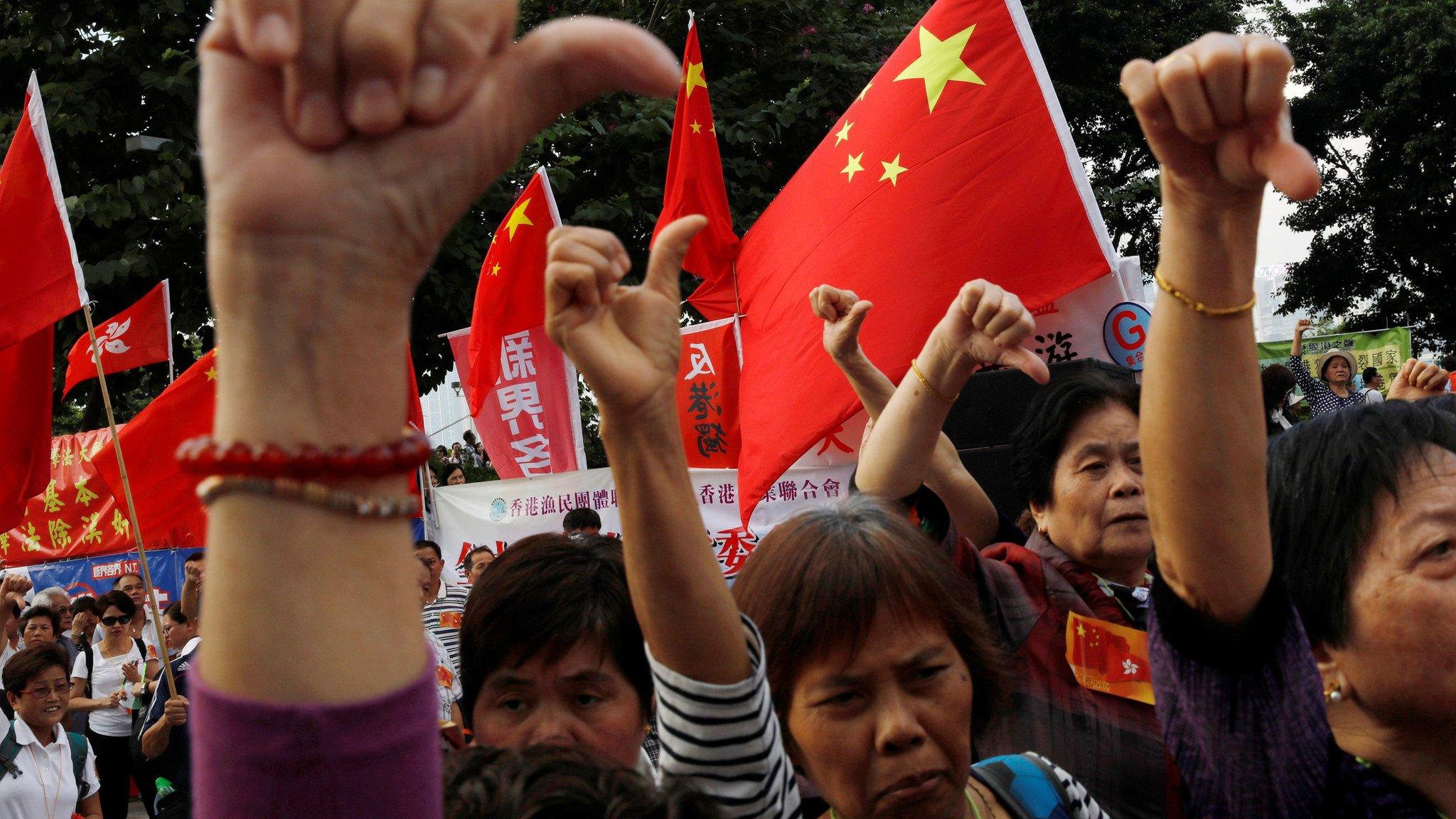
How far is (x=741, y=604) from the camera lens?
1767 millimetres

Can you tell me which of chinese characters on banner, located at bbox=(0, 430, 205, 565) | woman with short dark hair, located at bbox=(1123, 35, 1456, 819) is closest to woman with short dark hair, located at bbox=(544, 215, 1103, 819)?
woman with short dark hair, located at bbox=(1123, 35, 1456, 819)

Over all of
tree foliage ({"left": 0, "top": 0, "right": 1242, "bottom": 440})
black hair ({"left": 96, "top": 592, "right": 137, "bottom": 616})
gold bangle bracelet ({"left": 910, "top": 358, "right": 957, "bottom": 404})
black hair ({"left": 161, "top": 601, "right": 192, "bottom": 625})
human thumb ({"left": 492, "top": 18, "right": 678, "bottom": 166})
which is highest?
tree foliage ({"left": 0, "top": 0, "right": 1242, "bottom": 440})

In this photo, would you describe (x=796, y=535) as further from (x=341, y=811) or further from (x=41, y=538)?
(x=41, y=538)

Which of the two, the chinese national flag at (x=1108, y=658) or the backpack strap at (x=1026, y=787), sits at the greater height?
the chinese national flag at (x=1108, y=658)

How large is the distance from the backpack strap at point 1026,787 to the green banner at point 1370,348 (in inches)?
564

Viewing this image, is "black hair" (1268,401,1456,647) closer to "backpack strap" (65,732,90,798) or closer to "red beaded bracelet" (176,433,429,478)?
"red beaded bracelet" (176,433,429,478)

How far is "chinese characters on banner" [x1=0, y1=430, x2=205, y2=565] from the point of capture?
36.9 ft

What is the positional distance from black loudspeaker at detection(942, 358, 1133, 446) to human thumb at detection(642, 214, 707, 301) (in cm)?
316

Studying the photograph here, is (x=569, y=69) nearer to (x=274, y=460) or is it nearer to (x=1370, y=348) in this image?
(x=274, y=460)

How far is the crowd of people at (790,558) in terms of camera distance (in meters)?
0.80

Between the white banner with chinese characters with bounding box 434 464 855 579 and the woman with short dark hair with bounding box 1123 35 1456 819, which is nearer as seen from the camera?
the woman with short dark hair with bounding box 1123 35 1456 819

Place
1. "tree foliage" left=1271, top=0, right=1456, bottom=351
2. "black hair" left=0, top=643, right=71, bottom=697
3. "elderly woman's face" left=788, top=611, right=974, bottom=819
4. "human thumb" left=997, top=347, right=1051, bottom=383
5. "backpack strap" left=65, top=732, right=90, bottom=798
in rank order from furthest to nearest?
"tree foliage" left=1271, top=0, right=1456, bottom=351 → "backpack strap" left=65, top=732, right=90, bottom=798 → "black hair" left=0, top=643, right=71, bottom=697 → "human thumb" left=997, top=347, right=1051, bottom=383 → "elderly woman's face" left=788, top=611, right=974, bottom=819

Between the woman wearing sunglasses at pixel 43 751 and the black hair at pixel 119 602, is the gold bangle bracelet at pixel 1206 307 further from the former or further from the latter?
the black hair at pixel 119 602

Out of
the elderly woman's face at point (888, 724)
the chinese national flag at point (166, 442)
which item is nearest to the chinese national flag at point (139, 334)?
the chinese national flag at point (166, 442)
